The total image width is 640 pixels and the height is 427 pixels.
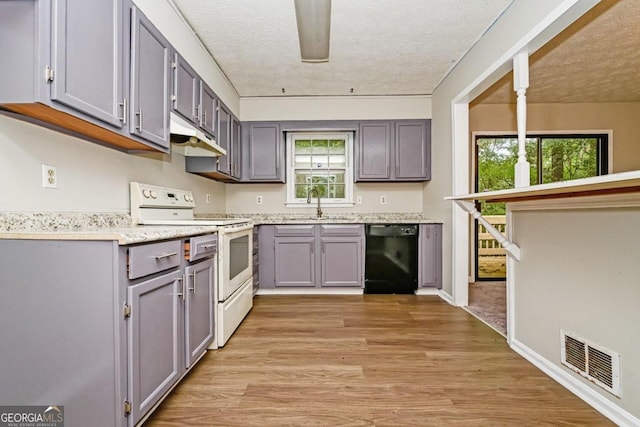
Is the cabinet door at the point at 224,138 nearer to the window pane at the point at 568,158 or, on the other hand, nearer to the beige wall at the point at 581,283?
the beige wall at the point at 581,283

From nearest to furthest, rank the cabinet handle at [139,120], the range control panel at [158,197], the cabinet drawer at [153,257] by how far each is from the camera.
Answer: the cabinet drawer at [153,257] < the cabinet handle at [139,120] < the range control panel at [158,197]

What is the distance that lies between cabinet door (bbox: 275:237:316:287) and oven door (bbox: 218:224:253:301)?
70cm

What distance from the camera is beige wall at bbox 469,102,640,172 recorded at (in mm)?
4348

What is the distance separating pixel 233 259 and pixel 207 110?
137 centimetres

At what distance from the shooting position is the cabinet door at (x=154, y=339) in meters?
1.30

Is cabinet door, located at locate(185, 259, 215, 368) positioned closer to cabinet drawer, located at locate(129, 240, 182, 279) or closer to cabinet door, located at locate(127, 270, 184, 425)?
cabinet door, located at locate(127, 270, 184, 425)

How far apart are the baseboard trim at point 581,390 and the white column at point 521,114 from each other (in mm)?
1088

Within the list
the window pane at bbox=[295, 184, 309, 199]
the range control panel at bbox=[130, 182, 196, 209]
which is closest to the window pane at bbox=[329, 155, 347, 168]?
the window pane at bbox=[295, 184, 309, 199]

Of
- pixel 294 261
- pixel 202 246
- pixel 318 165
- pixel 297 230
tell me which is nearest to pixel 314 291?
pixel 294 261

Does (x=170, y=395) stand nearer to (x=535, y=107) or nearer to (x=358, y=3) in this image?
(x=358, y=3)

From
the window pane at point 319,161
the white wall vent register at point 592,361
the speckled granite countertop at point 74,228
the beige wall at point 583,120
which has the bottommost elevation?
the white wall vent register at point 592,361

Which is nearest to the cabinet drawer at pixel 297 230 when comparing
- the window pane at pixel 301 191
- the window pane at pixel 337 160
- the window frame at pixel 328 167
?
the window frame at pixel 328 167

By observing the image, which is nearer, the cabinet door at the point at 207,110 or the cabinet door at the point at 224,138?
the cabinet door at the point at 207,110

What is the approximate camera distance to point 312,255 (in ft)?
12.5
